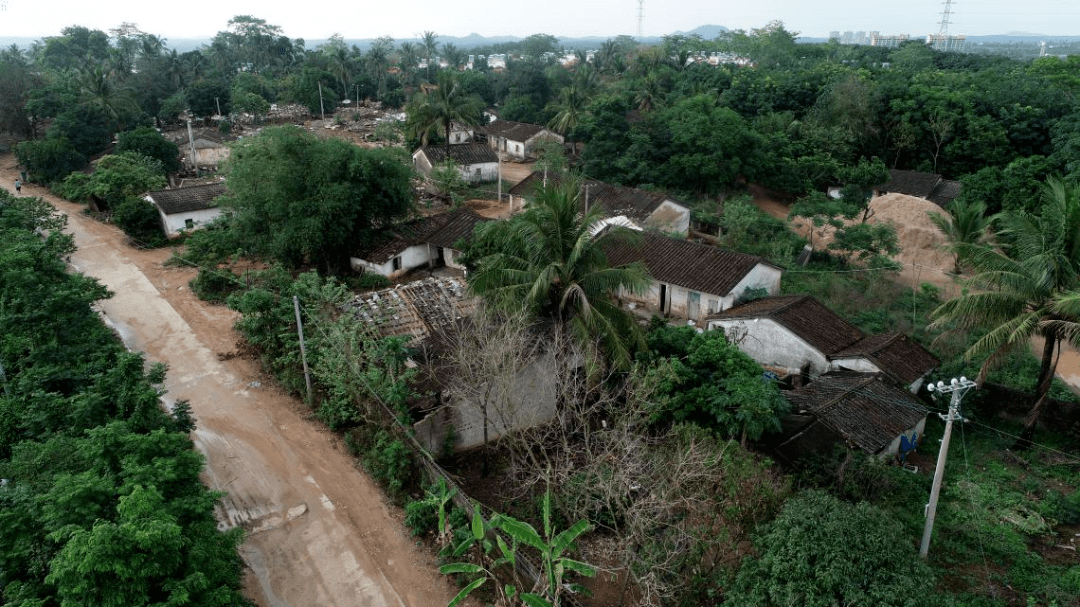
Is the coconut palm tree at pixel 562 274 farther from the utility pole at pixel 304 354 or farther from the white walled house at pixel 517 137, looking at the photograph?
the white walled house at pixel 517 137

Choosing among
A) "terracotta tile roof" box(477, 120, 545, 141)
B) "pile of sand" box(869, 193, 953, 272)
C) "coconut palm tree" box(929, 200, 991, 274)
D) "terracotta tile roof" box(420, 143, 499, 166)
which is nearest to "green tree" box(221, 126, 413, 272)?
"terracotta tile roof" box(420, 143, 499, 166)

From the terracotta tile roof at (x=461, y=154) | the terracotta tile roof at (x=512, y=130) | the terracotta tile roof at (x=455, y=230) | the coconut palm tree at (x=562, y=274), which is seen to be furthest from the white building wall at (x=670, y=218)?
the terracotta tile roof at (x=512, y=130)

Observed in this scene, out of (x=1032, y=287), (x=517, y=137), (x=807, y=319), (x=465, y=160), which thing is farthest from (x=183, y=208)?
(x=1032, y=287)

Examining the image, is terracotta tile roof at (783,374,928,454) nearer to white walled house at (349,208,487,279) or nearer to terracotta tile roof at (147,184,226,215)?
white walled house at (349,208,487,279)

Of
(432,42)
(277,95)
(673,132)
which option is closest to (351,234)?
(673,132)

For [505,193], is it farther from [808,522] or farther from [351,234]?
[808,522]

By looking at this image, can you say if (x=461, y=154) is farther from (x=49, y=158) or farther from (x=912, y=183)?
(x=912, y=183)
